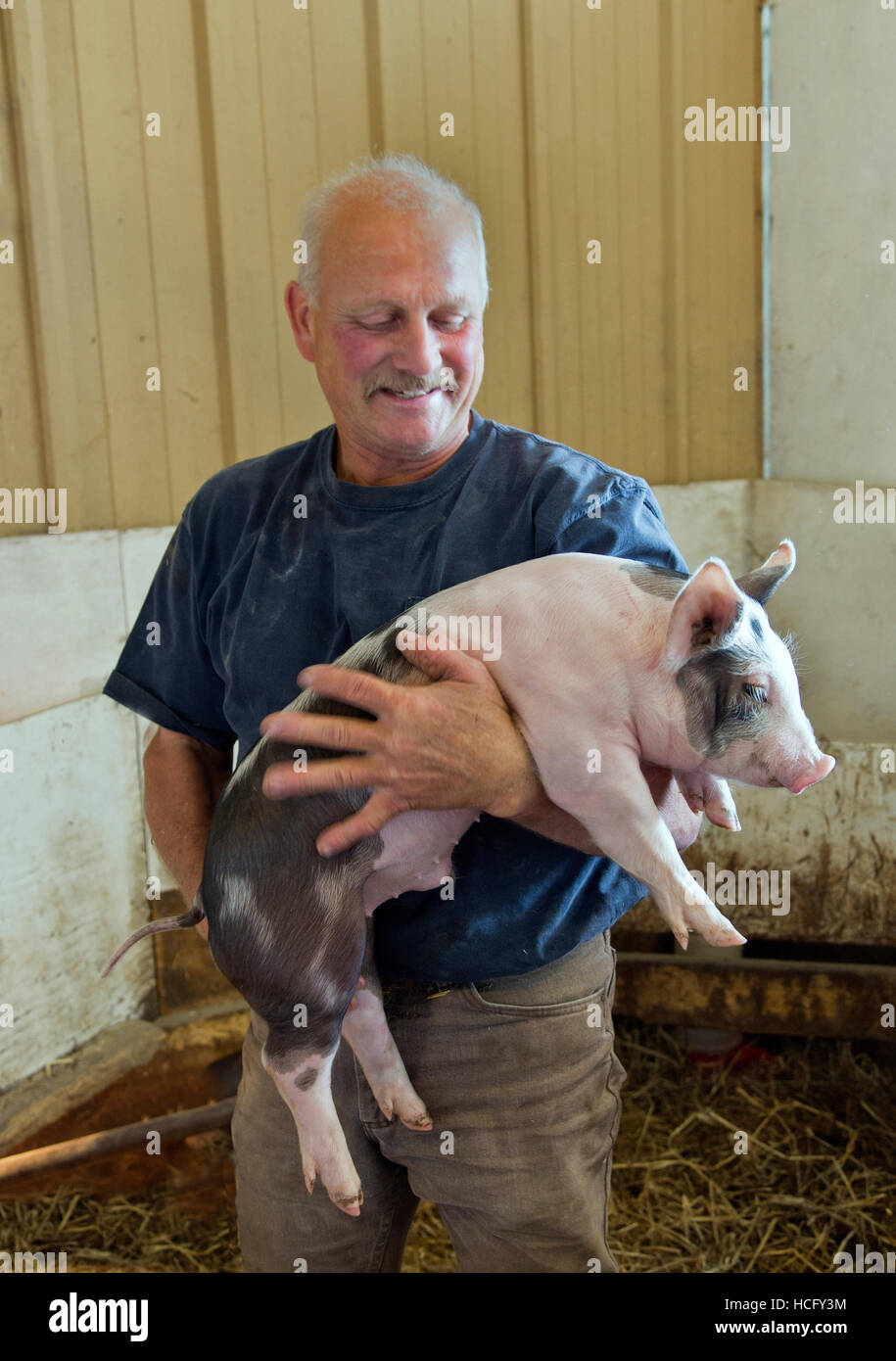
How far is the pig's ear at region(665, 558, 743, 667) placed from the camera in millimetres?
1310

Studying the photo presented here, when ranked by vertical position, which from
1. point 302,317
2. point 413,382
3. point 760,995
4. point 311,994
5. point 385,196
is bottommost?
point 760,995

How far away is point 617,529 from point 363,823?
0.53m

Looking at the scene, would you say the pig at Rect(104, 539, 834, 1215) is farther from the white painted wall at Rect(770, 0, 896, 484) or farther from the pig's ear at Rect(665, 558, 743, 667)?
the white painted wall at Rect(770, 0, 896, 484)

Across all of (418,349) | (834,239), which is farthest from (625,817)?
(834,239)

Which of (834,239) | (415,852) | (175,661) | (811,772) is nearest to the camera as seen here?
(811,772)

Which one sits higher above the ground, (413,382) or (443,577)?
(413,382)

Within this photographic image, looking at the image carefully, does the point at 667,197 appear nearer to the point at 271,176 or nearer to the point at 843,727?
the point at 271,176

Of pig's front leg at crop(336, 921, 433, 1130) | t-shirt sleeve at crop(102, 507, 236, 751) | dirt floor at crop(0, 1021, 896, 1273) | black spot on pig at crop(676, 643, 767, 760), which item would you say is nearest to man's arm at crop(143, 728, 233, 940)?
t-shirt sleeve at crop(102, 507, 236, 751)

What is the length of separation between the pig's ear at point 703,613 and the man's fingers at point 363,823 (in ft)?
1.27

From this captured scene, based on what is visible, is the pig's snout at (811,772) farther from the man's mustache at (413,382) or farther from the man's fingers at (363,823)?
the man's mustache at (413,382)

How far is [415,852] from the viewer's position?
1569mm

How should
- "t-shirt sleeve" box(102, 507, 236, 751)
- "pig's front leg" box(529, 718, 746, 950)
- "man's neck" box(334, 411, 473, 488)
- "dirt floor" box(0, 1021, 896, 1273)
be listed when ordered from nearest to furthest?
"pig's front leg" box(529, 718, 746, 950) → "man's neck" box(334, 411, 473, 488) → "t-shirt sleeve" box(102, 507, 236, 751) → "dirt floor" box(0, 1021, 896, 1273)

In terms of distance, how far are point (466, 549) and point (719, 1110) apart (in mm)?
2197

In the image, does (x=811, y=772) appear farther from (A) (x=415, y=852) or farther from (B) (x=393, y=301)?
(B) (x=393, y=301)
